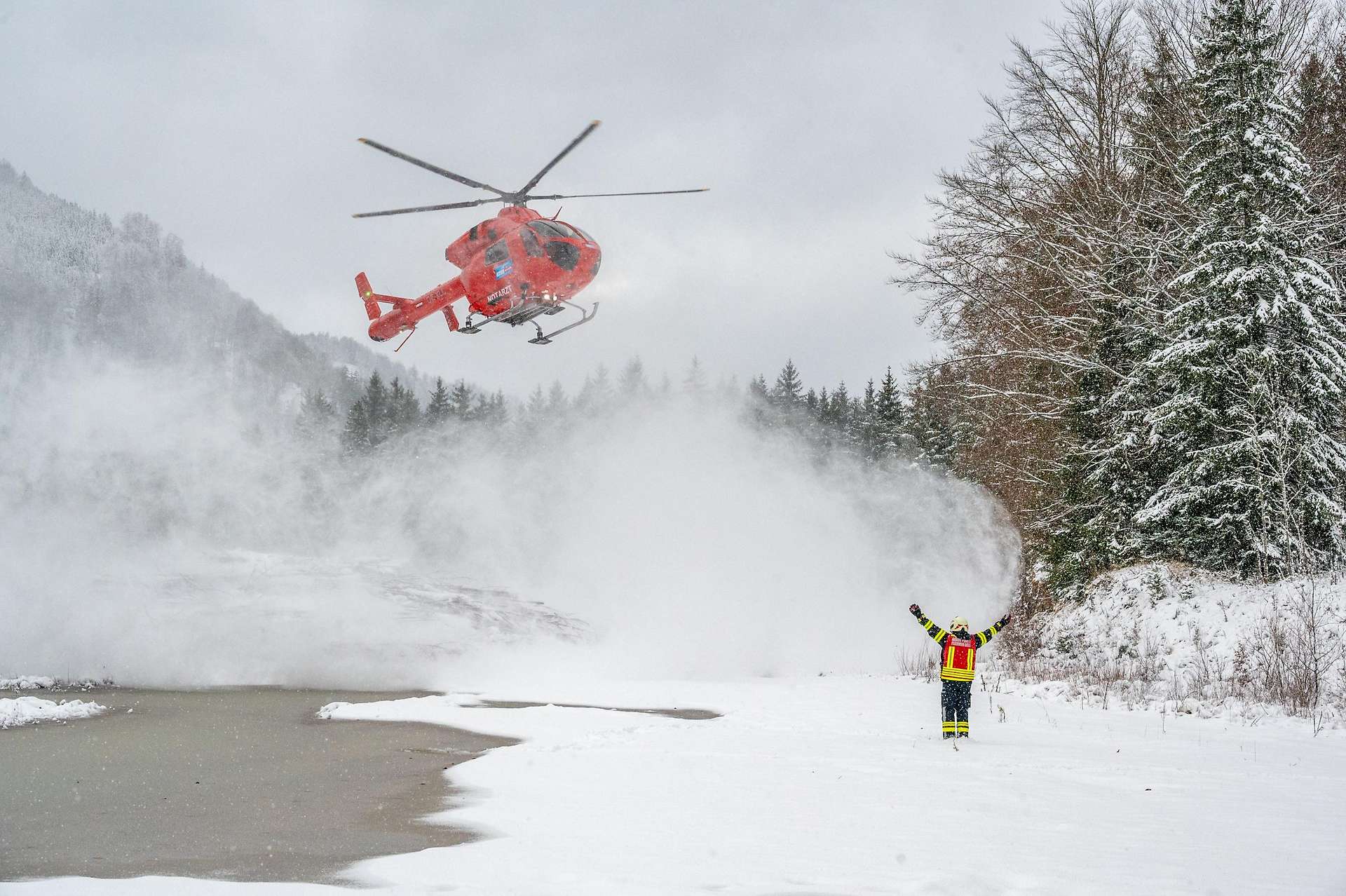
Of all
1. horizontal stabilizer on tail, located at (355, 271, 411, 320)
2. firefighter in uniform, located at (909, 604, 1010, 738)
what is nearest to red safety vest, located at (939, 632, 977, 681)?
firefighter in uniform, located at (909, 604, 1010, 738)

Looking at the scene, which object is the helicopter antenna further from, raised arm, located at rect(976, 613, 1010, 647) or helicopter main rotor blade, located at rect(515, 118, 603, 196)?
raised arm, located at rect(976, 613, 1010, 647)

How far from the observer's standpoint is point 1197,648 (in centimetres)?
1454

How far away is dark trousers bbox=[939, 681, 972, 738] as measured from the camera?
10312 millimetres

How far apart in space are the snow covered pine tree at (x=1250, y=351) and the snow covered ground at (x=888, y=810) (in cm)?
500

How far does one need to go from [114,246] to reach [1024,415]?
137035mm

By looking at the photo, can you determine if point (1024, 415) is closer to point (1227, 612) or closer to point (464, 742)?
point (1227, 612)

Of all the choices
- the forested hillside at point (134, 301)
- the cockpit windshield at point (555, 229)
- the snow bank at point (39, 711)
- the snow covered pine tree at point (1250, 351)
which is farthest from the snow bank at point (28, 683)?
the forested hillside at point (134, 301)

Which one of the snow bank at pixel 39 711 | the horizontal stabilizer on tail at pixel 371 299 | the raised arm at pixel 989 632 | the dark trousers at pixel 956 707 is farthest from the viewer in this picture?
the horizontal stabilizer on tail at pixel 371 299

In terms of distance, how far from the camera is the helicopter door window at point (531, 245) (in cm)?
1619

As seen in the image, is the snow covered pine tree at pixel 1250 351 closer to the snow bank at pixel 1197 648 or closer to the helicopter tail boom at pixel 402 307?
Result: the snow bank at pixel 1197 648

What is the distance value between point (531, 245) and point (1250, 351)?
12.2 metres

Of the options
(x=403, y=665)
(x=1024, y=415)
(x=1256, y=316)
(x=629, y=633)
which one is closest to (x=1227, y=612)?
(x=1256, y=316)

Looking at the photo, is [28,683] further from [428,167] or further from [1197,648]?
[1197,648]

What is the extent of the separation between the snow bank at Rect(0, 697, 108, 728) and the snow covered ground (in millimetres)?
7497
